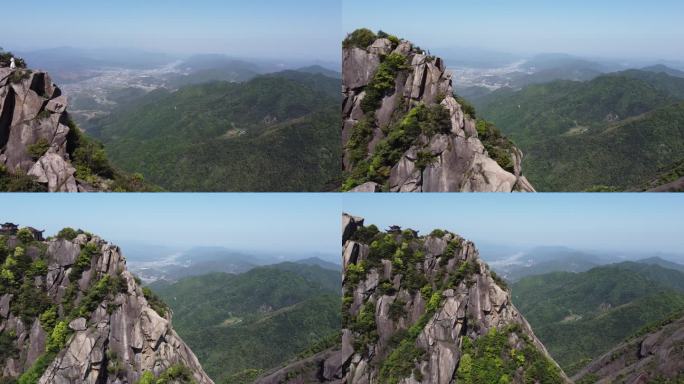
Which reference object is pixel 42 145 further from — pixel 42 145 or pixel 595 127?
pixel 595 127

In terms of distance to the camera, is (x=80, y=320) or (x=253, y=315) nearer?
(x=80, y=320)

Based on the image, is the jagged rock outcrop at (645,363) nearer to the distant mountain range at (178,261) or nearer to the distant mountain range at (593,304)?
the distant mountain range at (593,304)

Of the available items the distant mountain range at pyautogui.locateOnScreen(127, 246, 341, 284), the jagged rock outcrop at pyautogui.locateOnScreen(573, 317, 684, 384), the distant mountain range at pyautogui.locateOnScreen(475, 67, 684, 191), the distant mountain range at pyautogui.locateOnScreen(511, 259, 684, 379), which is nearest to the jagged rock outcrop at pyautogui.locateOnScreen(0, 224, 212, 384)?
the distant mountain range at pyautogui.locateOnScreen(127, 246, 341, 284)

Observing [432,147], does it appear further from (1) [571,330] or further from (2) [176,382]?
(1) [571,330]

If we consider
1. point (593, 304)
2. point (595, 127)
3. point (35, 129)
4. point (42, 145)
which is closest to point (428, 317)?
point (42, 145)

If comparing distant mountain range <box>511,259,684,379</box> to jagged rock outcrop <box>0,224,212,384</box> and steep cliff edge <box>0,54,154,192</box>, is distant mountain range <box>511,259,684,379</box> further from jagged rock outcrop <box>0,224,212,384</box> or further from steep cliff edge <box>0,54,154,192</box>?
steep cliff edge <box>0,54,154,192</box>

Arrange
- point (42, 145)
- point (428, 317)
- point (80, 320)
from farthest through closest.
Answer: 1. point (428, 317)
2. point (80, 320)
3. point (42, 145)

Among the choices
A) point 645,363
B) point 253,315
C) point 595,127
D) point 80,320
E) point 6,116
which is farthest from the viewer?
point 595,127

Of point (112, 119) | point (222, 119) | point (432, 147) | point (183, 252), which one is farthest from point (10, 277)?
point (222, 119)
